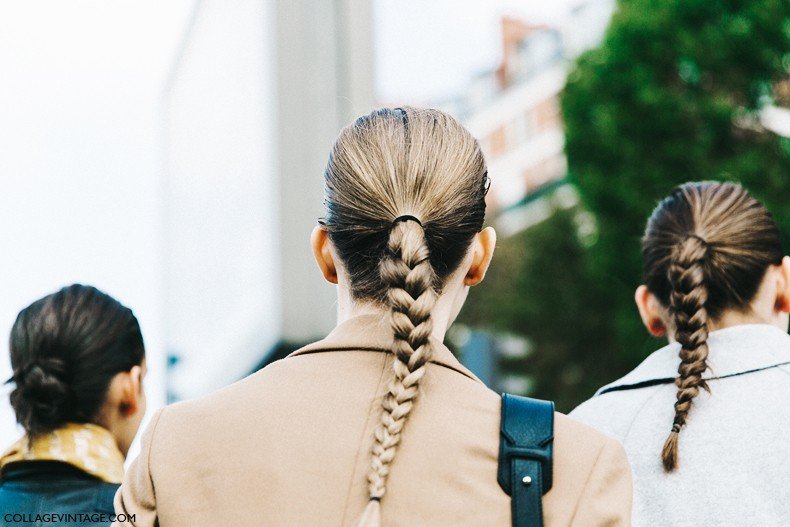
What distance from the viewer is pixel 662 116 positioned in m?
15.8

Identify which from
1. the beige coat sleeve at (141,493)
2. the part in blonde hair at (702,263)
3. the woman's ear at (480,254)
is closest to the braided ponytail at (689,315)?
the part in blonde hair at (702,263)

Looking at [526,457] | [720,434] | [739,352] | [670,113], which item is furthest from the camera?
[670,113]

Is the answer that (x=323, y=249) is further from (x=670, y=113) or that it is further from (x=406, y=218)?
(x=670, y=113)

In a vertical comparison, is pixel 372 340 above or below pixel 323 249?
below

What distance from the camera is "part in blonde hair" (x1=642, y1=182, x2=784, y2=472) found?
2510 millimetres

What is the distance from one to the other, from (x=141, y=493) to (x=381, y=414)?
0.39m

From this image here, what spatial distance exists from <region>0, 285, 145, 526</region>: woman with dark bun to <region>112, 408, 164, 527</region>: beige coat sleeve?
855 mm

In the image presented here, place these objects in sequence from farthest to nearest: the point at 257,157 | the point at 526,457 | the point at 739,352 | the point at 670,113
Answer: the point at 670,113 → the point at 257,157 → the point at 739,352 → the point at 526,457

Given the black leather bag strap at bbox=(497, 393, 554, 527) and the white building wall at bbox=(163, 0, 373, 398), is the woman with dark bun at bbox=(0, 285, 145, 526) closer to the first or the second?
the white building wall at bbox=(163, 0, 373, 398)

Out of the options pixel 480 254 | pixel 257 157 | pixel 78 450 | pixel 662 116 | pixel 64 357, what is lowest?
pixel 78 450

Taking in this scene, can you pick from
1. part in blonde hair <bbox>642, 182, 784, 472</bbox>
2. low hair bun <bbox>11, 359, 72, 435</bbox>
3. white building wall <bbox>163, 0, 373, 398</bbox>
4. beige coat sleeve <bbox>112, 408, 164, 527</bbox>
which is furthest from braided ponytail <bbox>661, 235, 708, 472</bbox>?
low hair bun <bbox>11, 359, 72, 435</bbox>

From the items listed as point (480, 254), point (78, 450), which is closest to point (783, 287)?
point (480, 254)

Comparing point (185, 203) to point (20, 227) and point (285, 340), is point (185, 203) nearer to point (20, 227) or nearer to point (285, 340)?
point (20, 227)

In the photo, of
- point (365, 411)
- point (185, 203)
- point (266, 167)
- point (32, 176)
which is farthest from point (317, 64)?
point (365, 411)
